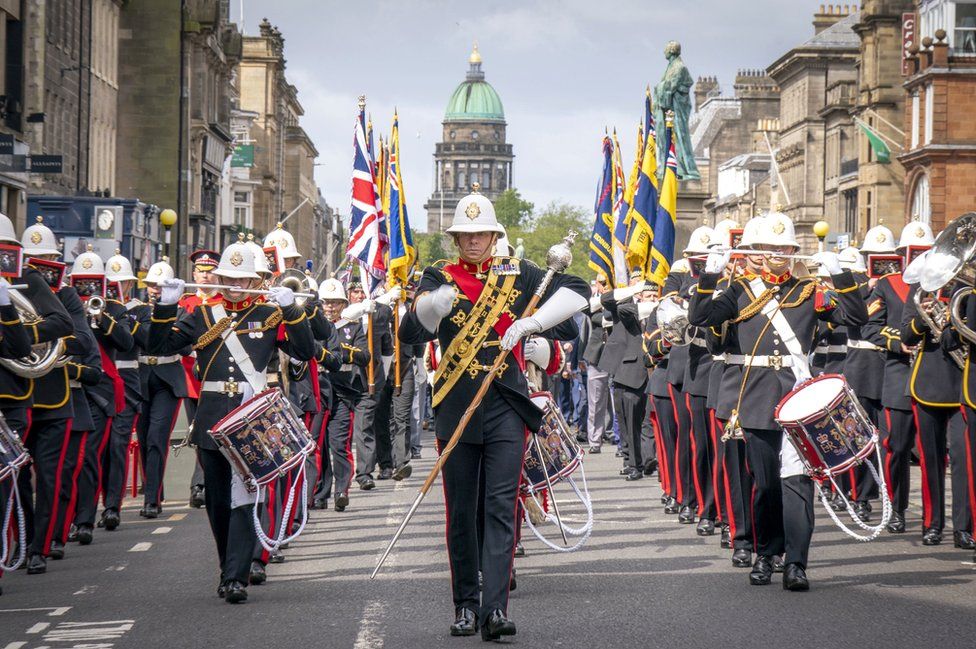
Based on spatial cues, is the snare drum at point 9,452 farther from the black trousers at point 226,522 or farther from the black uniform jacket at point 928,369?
the black uniform jacket at point 928,369

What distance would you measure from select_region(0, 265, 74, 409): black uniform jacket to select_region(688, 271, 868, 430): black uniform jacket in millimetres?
4028

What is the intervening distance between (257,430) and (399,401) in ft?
32.4

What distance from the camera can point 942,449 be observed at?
1372 cm

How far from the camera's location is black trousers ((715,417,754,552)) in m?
12.2

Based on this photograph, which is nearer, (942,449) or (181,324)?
(181,324)

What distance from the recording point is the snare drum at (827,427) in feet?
35.9

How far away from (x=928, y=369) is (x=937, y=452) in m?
0.63

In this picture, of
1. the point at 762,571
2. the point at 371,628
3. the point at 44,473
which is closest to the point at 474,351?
the point at 371,628

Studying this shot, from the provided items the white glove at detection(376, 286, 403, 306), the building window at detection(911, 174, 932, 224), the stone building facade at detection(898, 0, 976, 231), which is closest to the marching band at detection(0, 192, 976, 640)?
the white glove at detection(376, 286, 403, 306)

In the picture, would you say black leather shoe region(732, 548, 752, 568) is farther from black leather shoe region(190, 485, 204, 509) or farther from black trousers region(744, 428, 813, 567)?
black leather shoe region(190, 485, 204, 509)

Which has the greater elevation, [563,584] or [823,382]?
[823,382]

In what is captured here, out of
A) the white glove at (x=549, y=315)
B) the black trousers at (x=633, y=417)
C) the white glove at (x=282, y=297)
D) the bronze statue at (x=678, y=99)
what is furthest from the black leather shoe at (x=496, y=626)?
the bronze statue at (x=678, y=99)

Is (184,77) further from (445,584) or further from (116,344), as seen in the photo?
(445,584)

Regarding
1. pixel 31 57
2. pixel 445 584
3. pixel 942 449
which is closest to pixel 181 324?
pixel 445 584
